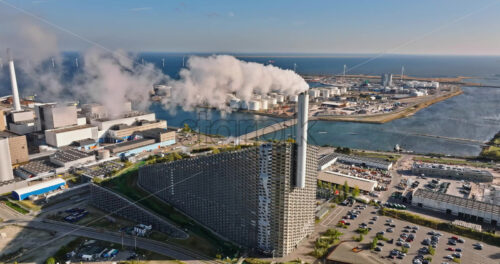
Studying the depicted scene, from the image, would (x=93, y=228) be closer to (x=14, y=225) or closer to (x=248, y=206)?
(x=14, y=225)

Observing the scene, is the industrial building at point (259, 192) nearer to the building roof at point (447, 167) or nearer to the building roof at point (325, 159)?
the building roof at point (325, 159)

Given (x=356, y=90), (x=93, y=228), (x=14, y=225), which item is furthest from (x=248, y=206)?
(x=356, y=90)

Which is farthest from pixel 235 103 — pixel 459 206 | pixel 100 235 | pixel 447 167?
pixel 459 206

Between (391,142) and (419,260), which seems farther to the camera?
(391,142)

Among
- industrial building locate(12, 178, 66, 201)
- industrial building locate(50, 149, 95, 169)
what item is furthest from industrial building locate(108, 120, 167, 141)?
industrial building locate(12, 178, 66, 201)

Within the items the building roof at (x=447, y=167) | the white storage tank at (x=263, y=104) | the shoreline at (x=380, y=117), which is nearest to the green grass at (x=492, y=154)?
the building roof at (x=447, y=167)

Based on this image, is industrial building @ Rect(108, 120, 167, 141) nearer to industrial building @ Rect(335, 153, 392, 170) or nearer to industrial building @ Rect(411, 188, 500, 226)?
industrial building @ Rect(335, 153, 392, 170)

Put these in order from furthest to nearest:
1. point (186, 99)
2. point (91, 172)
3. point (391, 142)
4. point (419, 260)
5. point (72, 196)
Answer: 1. point (186, 99)
2. point (391, 142)
3. point (91, 172)
4. point (72, 196)
5. point (419, 260)
